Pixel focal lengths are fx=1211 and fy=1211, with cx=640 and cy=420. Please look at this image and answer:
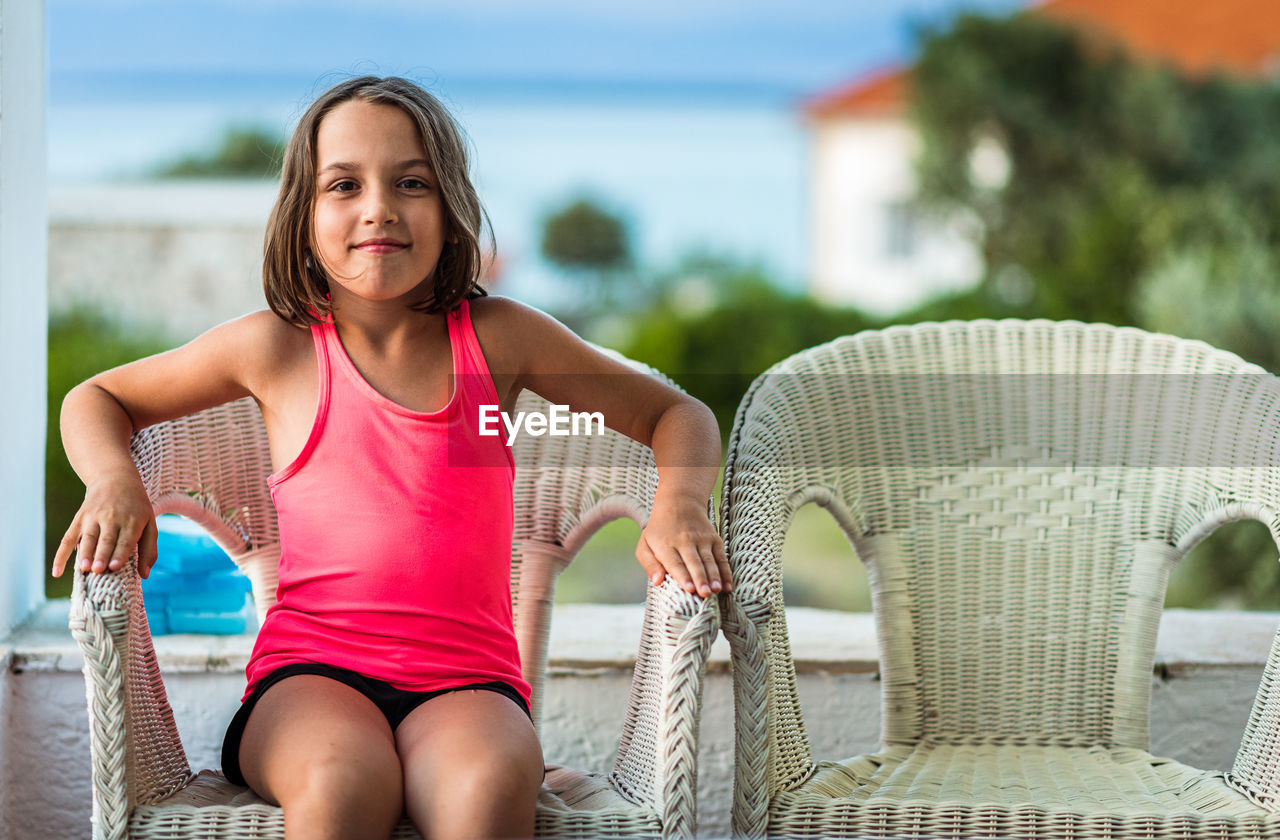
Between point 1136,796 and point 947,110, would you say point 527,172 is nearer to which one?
point 947,110

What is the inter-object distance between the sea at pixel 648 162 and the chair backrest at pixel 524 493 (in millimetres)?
8806

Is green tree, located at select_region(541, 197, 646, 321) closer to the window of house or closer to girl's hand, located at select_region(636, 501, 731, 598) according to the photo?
the window of house

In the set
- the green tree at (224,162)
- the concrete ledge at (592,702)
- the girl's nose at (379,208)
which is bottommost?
the concrete ledge at (592,702)

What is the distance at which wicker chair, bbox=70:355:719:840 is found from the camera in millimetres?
1225

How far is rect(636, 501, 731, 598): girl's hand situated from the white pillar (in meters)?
1.02

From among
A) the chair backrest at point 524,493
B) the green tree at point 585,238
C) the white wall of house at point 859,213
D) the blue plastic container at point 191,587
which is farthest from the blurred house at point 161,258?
the green tree at point 585,238

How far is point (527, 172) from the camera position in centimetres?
1307

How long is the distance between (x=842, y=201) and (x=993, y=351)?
1035 cm

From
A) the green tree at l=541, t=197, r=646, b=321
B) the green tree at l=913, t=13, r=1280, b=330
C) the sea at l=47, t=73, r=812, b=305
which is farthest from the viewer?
the green tree at l=541, t=197, r=646, b=321

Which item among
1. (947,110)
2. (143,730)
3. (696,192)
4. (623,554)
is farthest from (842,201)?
(143,730)

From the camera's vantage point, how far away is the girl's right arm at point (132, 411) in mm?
1300

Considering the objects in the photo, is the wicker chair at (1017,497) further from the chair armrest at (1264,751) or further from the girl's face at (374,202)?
the girl's face at (374,202)

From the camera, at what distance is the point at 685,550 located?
1342 millimetres

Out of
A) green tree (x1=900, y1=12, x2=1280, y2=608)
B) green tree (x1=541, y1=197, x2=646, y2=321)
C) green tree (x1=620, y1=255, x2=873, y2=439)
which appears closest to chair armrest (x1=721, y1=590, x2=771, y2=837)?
green tree (x1=620, y1=255, x2=873, y2=439)
